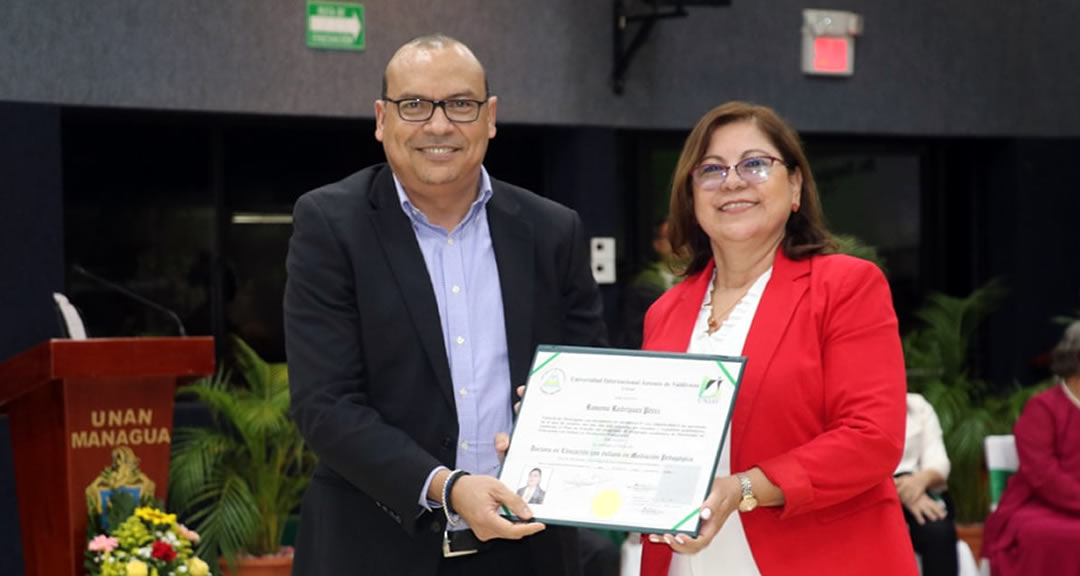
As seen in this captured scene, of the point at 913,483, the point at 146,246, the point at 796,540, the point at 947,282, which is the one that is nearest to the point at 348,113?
the point at 146,246

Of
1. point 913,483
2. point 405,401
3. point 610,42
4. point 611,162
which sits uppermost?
point 610,42

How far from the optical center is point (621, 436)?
2.19m

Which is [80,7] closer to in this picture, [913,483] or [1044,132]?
[913,483]

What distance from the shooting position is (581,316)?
8.07ft

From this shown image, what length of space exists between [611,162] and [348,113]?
1.27 metres

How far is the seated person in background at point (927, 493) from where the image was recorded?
16.3 ft

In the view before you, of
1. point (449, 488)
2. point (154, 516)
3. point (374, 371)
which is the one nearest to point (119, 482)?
point (154, 516)

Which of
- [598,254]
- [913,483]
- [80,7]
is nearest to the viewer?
[913,483]

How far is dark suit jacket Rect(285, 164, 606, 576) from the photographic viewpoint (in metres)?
2.22

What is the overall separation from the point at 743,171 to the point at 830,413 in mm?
458

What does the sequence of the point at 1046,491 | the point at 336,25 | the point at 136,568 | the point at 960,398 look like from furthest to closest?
the point at 960,398, the point at 336,25, the point at 1046,491, the point at 136,568

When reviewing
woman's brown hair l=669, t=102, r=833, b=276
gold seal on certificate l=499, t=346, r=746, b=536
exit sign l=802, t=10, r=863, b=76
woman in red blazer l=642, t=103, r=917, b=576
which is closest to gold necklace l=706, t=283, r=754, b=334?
woman in red blazer l=642, t=103, r=917, b=576

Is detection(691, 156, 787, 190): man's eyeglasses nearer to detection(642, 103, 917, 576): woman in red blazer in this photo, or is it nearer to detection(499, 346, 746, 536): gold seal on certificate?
detection(642, 103, 917, 576): woman in red blazer

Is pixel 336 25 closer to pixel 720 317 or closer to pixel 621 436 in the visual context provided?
pixel 720 317
